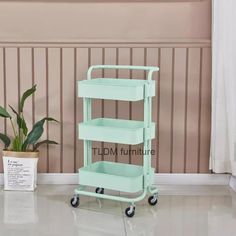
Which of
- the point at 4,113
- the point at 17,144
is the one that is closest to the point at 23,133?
the point at 17,144

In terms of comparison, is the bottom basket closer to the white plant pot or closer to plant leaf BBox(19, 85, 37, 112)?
the white plant pot

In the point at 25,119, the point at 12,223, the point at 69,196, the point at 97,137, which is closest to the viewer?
the point at 12,223

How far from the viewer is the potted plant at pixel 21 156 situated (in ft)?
9.89

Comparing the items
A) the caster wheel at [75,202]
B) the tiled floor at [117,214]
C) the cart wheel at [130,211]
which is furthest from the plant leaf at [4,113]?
the cart wheel at [130,211]

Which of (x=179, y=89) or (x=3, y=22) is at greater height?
(x=3, y=22)

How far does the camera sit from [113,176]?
2711 millimetres

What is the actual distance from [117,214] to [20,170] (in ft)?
2.16

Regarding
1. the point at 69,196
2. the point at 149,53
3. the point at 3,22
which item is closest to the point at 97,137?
the point at 69,196

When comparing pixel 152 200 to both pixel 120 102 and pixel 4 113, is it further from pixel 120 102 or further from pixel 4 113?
pixel 4 113

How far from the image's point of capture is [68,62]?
3.13 metres

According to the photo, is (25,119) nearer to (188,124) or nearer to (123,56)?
(123,56)

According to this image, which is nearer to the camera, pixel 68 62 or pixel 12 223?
pixel 12 223

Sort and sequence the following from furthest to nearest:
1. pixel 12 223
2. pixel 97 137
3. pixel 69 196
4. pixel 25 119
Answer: pixel 25 119 → pixel 69 196 → pixel 97 137 → pixel 12 223

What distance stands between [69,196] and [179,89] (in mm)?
860
